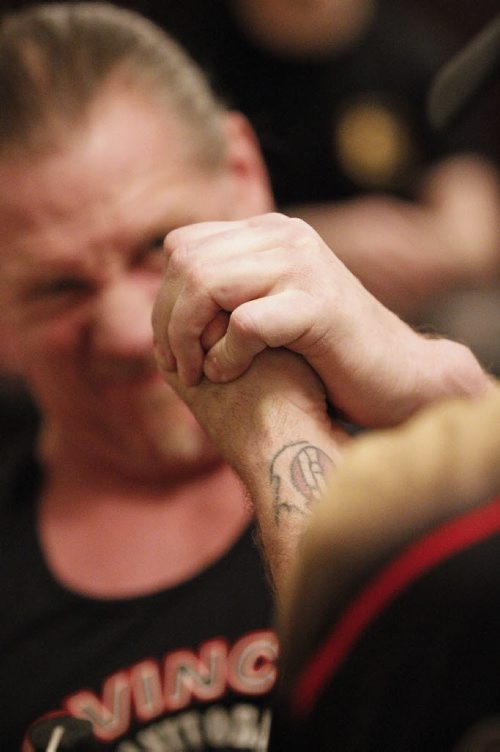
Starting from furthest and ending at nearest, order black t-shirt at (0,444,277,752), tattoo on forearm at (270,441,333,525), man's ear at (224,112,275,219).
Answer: man's ear at (224,112,275,219) < black t-shirt at (0,444,277,752) < tattoo on forearm at (270,441,333,525)

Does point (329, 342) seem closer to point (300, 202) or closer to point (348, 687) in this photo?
point (348, 687)

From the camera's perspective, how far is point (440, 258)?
1.43 metres


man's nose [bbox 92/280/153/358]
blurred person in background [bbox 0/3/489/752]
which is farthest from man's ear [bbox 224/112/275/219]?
man's nose [bbox 92/280/153/358]

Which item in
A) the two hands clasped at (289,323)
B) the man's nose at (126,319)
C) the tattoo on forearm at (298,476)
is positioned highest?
the two hands clasped at (289,323)

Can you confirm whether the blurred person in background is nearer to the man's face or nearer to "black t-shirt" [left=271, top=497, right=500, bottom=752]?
the man's face

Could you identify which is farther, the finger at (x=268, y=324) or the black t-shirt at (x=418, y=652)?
the finger at (x=268, y=324)

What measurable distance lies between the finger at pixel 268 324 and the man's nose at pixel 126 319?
13.6 inches

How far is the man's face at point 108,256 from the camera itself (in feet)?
Result: 2.79

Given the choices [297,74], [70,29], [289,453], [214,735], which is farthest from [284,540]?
[297,74]

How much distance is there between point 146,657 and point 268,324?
0.48 metres

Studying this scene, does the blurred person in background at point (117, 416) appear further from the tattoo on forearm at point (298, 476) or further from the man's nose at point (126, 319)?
the tattoo on forearm at point (298, 476)

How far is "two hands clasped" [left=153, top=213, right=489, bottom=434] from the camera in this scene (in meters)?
0.52

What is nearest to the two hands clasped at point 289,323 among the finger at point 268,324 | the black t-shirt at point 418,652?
the finger at point 268,324

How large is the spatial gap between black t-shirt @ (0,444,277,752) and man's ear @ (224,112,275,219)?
1.19 feet
